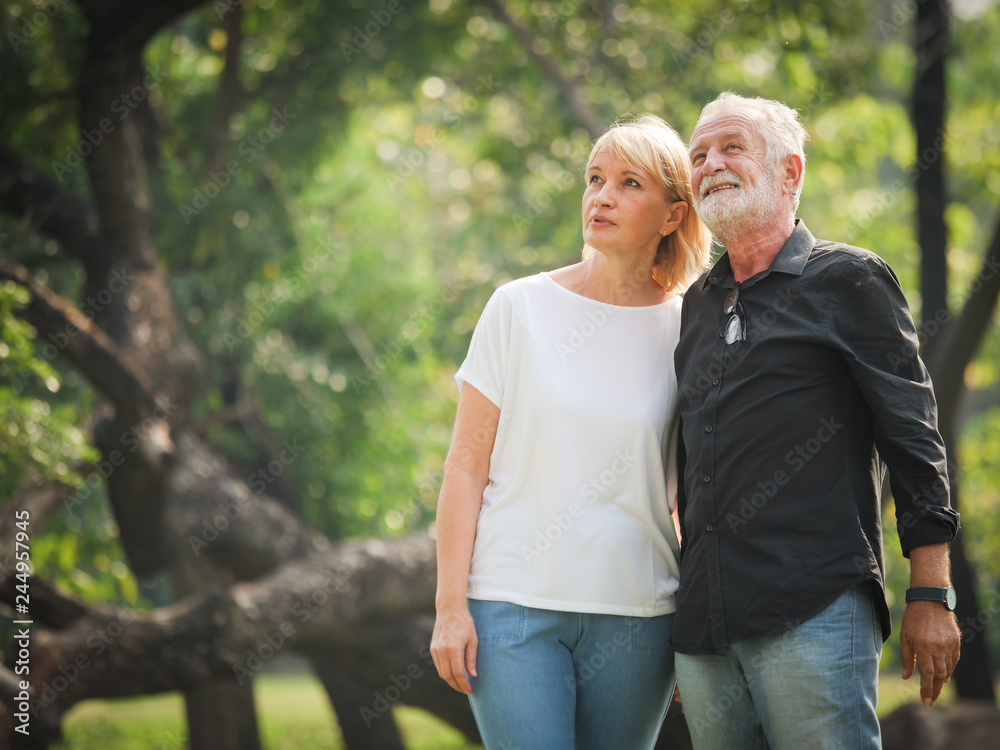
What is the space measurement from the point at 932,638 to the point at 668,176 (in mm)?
1284

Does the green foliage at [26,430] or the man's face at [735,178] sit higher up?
the man's face at [735,178]

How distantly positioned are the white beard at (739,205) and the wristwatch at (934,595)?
92 centimetres

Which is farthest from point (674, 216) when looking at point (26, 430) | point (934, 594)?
point (26, 430)

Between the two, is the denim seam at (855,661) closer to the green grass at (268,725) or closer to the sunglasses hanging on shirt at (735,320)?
the sunglasses hanging on shirt at (735,320)

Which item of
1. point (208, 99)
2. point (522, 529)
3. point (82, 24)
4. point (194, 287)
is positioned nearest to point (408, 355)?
point (194, 287)

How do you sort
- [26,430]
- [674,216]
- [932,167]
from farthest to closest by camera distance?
[932,167] → [26,430] → [674,216]

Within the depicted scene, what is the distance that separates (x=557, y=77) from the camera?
21.2 ft

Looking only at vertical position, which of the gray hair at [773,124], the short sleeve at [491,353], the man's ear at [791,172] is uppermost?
the gray hair at [773,124]

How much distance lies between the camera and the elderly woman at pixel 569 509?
222 centimetres

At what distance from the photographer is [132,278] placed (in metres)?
5.57

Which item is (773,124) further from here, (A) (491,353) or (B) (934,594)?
(B) (934,594)

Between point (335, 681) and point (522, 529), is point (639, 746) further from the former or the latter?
point (335, 681)

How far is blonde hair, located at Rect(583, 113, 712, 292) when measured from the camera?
245cm

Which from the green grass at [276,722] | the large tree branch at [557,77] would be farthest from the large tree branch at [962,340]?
the green grass at [276,722]
